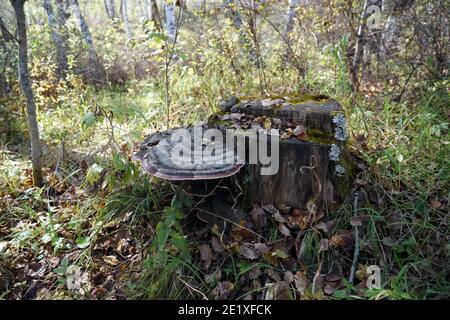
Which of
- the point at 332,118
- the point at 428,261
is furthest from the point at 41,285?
the point at 428,261

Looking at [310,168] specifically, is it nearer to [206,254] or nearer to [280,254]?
[280,254]

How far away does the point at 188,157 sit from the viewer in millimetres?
2309

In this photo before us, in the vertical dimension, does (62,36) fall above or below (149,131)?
above

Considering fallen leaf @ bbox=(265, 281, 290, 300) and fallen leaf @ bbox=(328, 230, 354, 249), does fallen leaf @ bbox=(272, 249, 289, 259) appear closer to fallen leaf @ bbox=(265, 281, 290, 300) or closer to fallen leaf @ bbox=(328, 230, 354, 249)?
fallen leaf @ bbox=(265, 281, 290, 300)

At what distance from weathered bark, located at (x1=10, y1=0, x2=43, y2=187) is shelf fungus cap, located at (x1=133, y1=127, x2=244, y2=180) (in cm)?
134

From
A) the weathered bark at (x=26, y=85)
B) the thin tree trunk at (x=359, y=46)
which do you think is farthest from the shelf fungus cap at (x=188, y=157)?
the thin tree trunk at (x=359, y=46)

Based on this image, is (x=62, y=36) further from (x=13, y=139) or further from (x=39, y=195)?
(x=39, y=195)

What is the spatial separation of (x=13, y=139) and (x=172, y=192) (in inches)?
124

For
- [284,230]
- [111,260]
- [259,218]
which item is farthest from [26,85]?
[284,230]

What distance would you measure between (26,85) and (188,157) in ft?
6.43

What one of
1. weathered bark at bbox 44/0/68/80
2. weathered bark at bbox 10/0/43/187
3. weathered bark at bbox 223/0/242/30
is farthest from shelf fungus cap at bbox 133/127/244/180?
weathered bark at bbox 44/0/68/80

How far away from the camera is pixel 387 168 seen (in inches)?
110

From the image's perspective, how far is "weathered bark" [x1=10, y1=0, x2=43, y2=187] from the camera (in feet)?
9.40

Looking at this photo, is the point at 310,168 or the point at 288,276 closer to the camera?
the point at 288,276
